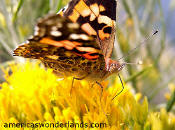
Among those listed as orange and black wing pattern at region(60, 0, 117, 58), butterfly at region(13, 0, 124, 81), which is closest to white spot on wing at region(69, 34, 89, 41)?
butterfly at region(13, 0, 124, 81)

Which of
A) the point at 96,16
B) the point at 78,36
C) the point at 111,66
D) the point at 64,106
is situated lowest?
the point at 64,106

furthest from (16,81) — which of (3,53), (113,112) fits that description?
(3,53)

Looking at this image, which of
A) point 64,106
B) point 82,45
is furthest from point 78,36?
point 64,106

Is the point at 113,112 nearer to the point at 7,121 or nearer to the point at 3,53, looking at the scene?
the point at 7,121

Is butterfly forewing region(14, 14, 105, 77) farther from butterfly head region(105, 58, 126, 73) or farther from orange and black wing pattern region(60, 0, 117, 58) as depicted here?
orange and black wing pattern region(60, 0, 117, 58)

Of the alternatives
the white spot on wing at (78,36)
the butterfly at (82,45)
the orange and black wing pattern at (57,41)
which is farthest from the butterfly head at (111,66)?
the white spot on wing at (78,36)

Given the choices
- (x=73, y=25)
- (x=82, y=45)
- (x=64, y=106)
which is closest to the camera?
(x=73, y=25)

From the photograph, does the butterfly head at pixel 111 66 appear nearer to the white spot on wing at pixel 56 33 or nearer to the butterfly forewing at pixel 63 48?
the butterfly forewing at pixel 63 48

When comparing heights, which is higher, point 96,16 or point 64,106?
point 96,16

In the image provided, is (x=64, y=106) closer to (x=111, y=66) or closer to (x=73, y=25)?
(x=111, y=66)
